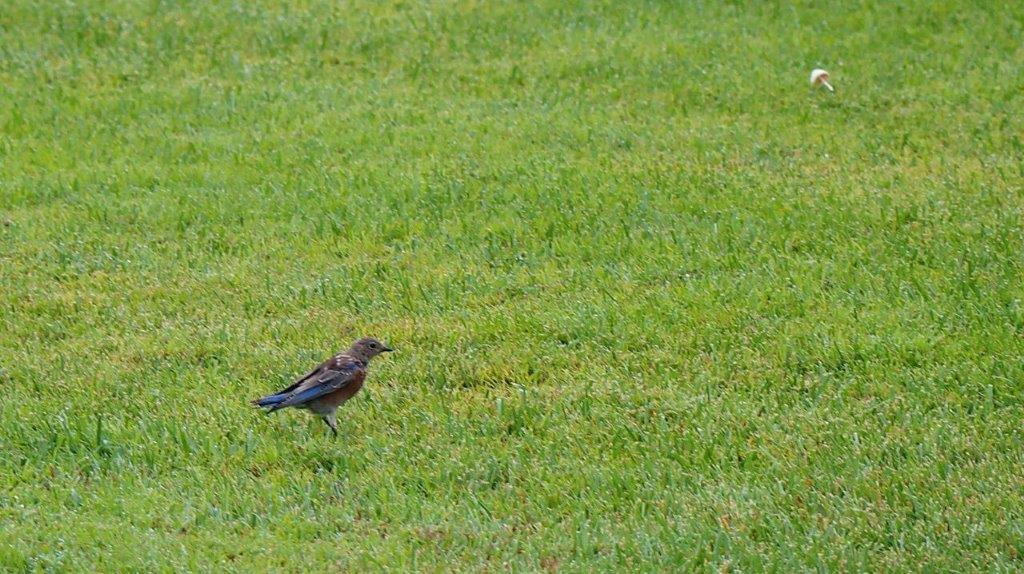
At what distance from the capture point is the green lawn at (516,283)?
672 cm

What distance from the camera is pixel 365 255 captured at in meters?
10.5

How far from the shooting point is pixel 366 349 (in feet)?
26.4

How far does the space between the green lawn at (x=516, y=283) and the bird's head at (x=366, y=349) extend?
0.90 ft

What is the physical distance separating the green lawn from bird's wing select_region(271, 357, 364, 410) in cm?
30

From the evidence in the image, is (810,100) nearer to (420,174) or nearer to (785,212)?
(785,212)

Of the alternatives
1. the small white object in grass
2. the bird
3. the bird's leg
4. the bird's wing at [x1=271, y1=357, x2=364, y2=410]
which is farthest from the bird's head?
the small white object in grass

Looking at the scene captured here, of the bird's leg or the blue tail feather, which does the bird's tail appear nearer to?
the blue tail feather

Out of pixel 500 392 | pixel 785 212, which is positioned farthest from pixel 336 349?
pixel 785 212

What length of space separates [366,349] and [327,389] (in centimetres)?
59

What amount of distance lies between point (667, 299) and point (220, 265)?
3352 millimetres

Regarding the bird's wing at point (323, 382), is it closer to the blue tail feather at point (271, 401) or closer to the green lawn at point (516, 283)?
the blue tail feather at point (271, 401)

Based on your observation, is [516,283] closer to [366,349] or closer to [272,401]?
[366,349]

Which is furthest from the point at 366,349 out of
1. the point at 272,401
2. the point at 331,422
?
the point at 272,401

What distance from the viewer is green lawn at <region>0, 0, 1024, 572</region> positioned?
672 centimetres
